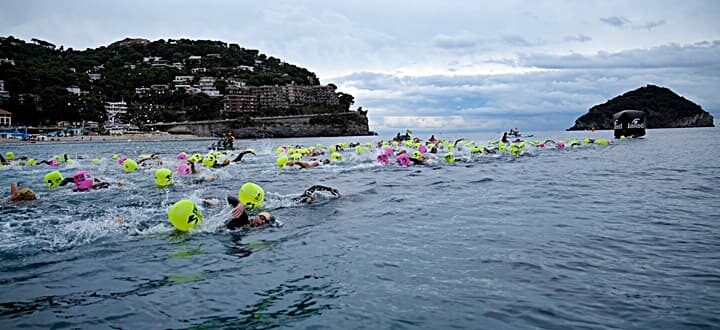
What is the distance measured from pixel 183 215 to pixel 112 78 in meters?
147

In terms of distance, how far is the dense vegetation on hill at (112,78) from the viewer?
3734 inches

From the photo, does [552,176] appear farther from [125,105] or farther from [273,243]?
[125,105]

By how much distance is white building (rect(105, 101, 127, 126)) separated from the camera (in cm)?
10978

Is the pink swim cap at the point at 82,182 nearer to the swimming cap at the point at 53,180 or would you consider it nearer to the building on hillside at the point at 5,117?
the swimming cap at the point at 53,180

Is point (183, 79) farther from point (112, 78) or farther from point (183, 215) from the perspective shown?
point (183, 215)

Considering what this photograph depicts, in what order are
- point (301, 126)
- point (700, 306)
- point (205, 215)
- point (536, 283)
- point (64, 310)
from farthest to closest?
point (301, 126) → point (205, 215) → point (536, 283) → point (64, 310) → point (700, 306)

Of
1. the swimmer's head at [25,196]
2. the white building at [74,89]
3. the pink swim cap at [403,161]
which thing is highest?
the white building at [74,89]

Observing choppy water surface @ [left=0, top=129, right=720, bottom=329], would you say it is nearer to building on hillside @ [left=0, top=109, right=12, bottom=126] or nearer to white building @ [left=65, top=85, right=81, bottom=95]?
building on hillside @ [left=0, top=109, right=12, bottom=126]

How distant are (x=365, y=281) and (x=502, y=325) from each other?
75.8 inches

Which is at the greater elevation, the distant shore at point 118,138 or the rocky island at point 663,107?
the rocky island at point 663,107

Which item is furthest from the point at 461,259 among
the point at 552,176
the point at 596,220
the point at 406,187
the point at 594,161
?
the point at 594,161

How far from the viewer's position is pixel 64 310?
5.20 metres

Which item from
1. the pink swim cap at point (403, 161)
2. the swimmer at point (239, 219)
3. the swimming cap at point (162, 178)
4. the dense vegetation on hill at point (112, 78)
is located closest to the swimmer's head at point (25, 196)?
the swimming cap at point (162, 178)

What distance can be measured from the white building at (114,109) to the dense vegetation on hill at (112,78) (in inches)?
98.6
